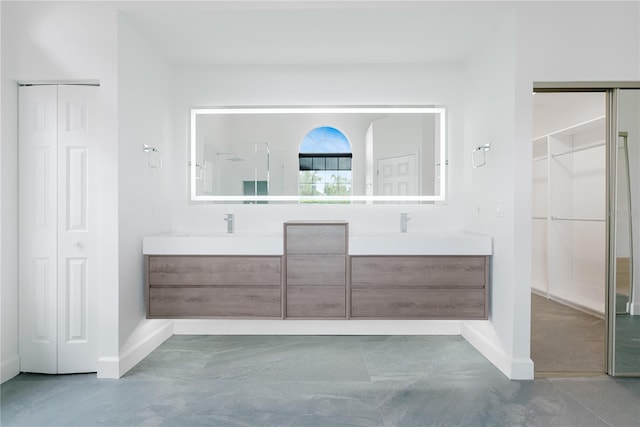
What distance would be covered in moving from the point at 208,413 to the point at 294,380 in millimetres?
606

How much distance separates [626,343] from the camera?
2.52 meters

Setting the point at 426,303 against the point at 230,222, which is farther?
the point at 230,222

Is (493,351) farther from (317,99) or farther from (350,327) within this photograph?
(317,99)

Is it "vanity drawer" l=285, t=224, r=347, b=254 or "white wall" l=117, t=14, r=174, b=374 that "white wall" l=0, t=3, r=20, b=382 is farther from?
"vanity drawer" l=285, t=224, r=347, b=254

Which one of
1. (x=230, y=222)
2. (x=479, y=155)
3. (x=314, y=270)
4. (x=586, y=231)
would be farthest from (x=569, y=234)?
(x=230, y=222)

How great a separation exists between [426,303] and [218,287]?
160 centimetres

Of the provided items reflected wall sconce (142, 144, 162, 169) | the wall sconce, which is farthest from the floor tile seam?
reflected wall sconce (142, 144, 162, 169)

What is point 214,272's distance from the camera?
2740mm

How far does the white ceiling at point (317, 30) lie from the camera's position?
8.09 feet

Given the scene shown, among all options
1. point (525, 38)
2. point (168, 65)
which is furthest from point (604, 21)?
point (168, 65)

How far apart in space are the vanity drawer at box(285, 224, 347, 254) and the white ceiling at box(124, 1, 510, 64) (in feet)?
4.92

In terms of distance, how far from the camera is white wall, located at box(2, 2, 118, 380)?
2.45 metres

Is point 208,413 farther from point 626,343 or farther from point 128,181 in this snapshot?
point 626,343

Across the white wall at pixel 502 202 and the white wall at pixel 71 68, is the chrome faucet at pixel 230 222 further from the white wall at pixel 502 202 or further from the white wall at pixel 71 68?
the white wall at pixel 502 202
